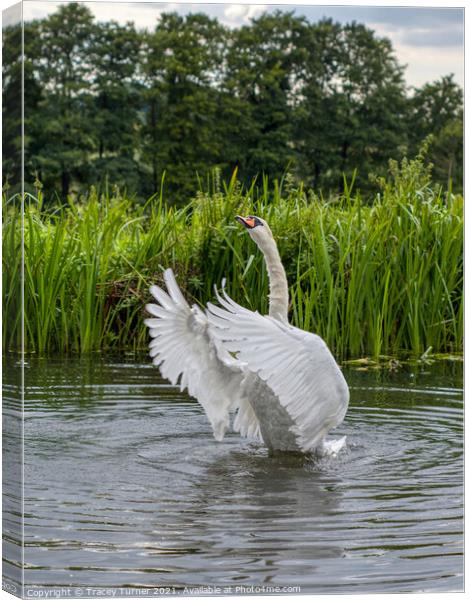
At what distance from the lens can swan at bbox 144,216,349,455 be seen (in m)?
6.38

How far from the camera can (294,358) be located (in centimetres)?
617

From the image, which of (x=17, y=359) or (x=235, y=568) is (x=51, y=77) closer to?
(x=17, y=359)

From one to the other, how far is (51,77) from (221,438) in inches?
91.6

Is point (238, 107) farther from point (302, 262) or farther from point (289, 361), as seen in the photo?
point (289, 361)

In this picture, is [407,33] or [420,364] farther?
[420,364]

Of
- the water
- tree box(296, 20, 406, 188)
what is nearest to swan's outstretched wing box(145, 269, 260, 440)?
the water

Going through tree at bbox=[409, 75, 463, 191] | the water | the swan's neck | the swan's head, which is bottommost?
the water

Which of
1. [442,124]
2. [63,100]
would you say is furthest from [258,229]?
[63,100]

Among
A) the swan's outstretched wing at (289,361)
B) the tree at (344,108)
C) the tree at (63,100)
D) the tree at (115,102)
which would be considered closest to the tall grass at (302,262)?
the tree at (344,108)

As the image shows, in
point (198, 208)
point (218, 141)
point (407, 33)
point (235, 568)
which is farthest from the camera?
point (198, 208)

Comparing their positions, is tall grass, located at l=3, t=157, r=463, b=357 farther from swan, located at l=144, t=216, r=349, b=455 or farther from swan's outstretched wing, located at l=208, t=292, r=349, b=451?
swan's outstretched wing, located at l=208, t=292, r=349, b=451

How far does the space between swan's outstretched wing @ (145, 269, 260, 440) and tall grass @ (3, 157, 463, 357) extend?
1.41ft

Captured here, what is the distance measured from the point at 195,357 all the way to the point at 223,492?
3.13 feet

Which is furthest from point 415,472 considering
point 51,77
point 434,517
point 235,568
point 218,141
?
point 51,77
